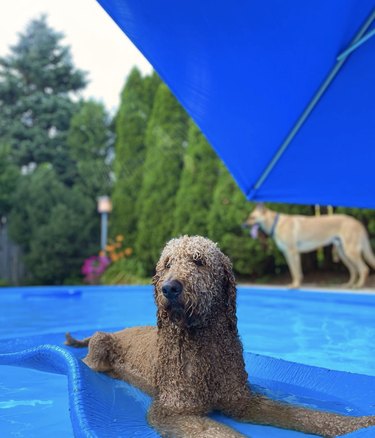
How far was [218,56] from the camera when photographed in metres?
3.24

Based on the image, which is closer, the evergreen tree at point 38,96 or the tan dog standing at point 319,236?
the tan dog standing at point 319,236

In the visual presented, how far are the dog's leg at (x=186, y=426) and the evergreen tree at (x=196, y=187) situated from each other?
9572 millimetres

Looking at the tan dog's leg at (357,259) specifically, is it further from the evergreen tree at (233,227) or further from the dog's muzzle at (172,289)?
the dog's muzzle at (172,289)

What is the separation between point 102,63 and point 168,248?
25377 millimetres

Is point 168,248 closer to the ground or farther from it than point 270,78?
closer to the ground

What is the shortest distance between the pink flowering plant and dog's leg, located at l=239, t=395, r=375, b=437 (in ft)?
34.6

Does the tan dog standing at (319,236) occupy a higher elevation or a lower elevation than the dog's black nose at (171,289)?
higher

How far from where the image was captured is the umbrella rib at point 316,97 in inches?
120

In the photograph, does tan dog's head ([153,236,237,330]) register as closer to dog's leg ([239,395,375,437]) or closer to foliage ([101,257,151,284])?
dog's leg ([239,395,375,437])

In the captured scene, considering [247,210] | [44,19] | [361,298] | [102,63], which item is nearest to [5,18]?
[44,19]

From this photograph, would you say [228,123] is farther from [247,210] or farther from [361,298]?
[247,210]

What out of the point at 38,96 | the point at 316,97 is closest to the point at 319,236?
the point at 316,97

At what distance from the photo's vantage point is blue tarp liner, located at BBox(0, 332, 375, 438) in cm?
227

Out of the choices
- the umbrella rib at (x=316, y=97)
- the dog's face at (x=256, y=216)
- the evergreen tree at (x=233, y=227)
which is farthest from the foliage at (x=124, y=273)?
the umbrella rib at (x=316, y=97)
